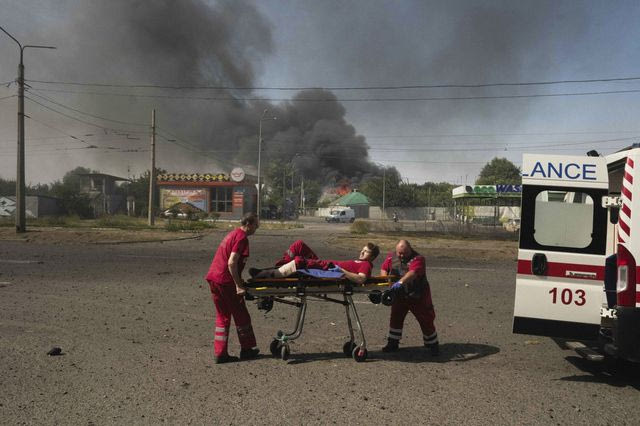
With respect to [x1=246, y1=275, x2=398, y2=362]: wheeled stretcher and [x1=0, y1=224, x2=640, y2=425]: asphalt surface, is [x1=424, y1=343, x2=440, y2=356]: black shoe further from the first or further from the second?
[x1=246, y1=275, x2=398, y2=362]: wheeled stretcher

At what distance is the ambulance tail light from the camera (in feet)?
13.7

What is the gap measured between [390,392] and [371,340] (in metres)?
1.91

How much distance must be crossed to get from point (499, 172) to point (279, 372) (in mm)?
107200

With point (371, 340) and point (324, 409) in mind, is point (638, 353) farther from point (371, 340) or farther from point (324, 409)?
point (371, 340)

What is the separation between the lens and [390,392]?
439 centimetres

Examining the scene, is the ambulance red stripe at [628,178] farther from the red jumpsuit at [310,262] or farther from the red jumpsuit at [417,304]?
the red jumpsuit at [310,262]

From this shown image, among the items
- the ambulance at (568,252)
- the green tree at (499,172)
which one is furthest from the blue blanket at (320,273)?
the green tree at (499,172)

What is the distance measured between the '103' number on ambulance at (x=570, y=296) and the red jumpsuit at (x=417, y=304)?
1316 mm

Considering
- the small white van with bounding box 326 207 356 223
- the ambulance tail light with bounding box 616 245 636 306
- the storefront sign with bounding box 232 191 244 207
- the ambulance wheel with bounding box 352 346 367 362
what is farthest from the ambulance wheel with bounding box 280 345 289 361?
the small white van with bounding box 326 207 356 223

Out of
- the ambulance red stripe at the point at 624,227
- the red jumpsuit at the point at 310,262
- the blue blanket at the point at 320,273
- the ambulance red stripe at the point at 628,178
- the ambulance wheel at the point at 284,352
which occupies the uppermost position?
the ambulance red stripe at the point at 628,178

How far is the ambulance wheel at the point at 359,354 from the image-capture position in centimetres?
529

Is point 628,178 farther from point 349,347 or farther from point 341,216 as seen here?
point 341,216

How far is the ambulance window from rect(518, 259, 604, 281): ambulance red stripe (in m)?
0.19

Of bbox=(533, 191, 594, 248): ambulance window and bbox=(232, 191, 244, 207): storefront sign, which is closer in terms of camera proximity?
bbox=(533, 191, 594, 248): ambulance window
